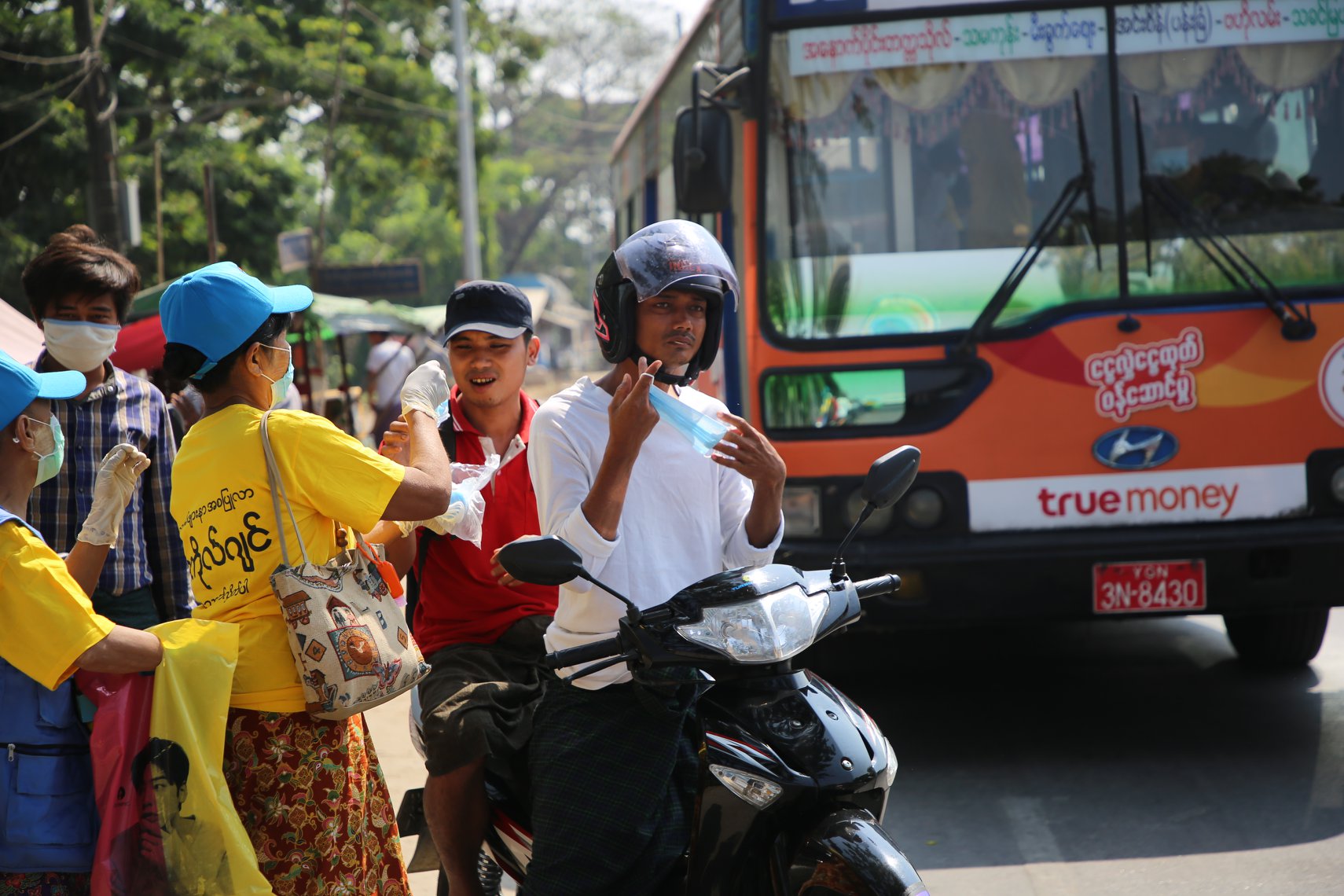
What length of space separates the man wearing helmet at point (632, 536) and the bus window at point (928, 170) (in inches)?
97.5

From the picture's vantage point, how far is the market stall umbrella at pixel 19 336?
14.0ft

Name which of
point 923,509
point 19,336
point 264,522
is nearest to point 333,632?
point 264,522

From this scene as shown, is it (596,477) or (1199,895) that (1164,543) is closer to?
(1199,895)

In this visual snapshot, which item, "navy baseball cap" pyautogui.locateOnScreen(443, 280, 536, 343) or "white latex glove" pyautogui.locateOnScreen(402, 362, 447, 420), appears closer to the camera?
"white latex glove" pyautogui.locateOnScreen(402, 362, 447, 420)

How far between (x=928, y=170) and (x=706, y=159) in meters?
0.82

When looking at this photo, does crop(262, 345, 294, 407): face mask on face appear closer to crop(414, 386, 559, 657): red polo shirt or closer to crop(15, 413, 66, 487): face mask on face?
Answer: crop(15, 413, 66, 487): face mask on face

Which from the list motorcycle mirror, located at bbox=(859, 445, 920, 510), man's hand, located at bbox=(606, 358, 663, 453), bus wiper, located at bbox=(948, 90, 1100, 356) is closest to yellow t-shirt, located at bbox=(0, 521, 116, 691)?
man's hand, located at bbox=(606, 358, 663, 453)

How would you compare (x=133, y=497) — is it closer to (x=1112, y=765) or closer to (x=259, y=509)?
(x=259, y=509)

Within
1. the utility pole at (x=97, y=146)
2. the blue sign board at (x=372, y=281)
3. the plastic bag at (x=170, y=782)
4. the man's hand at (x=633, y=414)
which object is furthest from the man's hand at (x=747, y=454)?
the blue sign board at (x=372, y=281)

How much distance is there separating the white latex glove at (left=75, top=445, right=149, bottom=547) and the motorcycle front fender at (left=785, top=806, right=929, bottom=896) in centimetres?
146

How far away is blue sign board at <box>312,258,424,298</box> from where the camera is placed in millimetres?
16453

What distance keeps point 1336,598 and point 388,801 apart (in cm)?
353

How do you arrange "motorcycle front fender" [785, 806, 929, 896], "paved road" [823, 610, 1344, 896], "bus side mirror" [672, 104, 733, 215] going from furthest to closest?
"bus side mirror" [672, 104, 733, 215] < "paved road" [823, 610, 1344, 896] < "motorcycle front fender" [785, 806, 929, 896]

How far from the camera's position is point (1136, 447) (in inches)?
198
